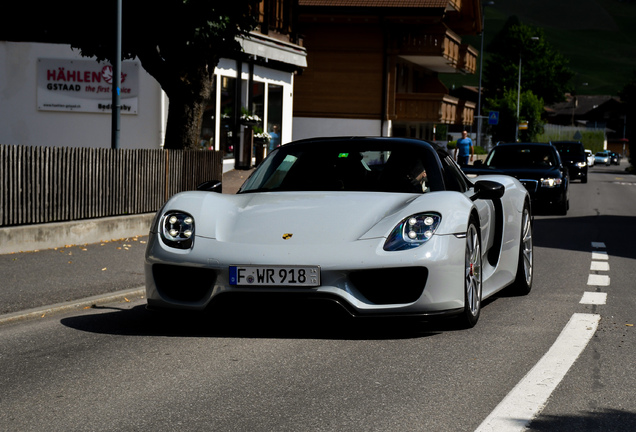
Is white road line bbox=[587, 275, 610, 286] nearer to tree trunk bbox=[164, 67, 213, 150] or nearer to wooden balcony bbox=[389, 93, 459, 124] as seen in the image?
tree trunk bbox=[164, 67, 213, 150]

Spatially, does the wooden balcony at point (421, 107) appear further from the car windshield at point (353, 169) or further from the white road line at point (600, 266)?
the car windshield at point (353, 169)

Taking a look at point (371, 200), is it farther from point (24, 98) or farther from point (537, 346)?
point (24, 98)

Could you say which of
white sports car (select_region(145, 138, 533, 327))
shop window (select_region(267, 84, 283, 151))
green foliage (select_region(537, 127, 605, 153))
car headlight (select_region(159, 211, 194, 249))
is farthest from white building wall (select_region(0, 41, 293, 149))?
green foliage (select_region(537, 127, 605, 153))

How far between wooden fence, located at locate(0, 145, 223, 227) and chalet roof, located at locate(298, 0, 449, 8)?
104ft

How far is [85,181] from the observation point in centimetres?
1356

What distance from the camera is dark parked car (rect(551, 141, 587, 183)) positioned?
143 feet

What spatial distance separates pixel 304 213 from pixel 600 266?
19.3ft

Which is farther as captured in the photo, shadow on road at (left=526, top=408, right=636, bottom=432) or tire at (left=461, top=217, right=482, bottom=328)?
tire at (left=461, top=217, right=482, bottom=328)

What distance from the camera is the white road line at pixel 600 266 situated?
11336 millimetres

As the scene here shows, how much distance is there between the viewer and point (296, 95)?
Answer: 49.0 m

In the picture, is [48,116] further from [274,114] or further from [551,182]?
[551,182]

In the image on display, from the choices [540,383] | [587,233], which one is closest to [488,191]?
[540,383]

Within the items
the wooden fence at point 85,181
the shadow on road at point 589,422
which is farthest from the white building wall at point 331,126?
the shadow on road at point 589,422

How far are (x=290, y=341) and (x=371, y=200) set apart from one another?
3.59ft
